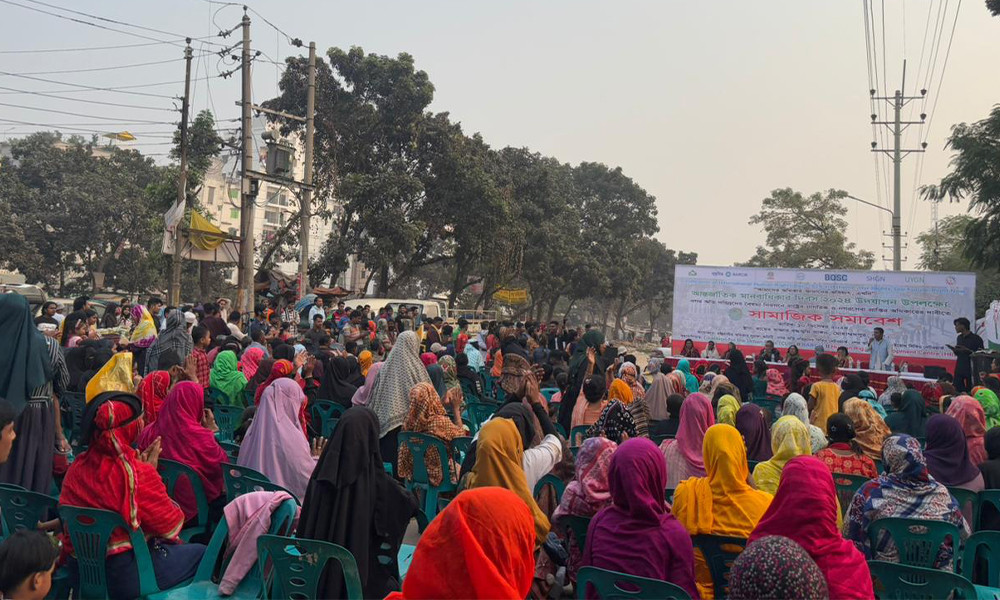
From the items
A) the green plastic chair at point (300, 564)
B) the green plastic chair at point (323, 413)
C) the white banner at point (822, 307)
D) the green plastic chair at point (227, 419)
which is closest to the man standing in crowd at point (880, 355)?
the white banner at point (822, 307)

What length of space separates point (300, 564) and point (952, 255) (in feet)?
141

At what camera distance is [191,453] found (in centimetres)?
441

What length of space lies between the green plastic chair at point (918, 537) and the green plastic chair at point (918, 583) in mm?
746

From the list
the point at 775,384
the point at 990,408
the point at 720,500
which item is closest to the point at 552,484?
the point at 720,500

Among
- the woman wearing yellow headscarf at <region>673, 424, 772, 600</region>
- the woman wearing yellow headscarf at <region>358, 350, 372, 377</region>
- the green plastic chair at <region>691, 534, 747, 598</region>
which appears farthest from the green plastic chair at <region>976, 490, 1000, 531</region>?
the woman wearing yellow headscarf at <region>358, 350, 372, 377</region>

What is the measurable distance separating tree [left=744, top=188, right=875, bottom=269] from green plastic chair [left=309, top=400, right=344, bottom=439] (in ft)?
120

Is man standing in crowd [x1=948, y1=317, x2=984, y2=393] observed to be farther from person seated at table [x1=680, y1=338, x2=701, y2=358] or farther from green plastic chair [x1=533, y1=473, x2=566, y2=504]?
green plastic chair [x1=533, y1=473, x2=566, y2=504]

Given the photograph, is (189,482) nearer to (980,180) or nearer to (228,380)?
(228,380)

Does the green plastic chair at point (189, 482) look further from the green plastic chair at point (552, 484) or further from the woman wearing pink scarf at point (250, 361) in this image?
the woman wearing pink scarf at point (250, 361)

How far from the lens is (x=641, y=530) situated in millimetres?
3051

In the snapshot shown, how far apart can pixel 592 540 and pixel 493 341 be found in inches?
405

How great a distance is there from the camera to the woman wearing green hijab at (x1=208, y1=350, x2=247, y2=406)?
25.5ft

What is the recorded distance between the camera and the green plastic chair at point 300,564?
2.91 meters

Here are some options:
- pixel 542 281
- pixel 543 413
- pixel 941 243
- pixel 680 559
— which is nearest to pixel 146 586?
pixel 680 559
